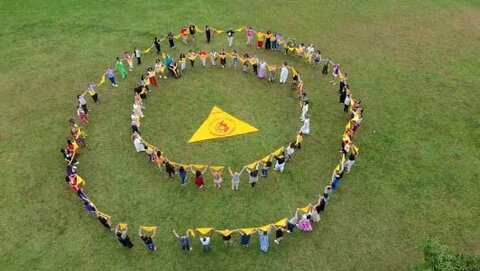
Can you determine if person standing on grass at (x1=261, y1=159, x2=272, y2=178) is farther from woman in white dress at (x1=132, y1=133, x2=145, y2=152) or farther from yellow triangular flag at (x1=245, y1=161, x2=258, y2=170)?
woman in white dress at (x1=132, y1=133, x2=145, y2=152)

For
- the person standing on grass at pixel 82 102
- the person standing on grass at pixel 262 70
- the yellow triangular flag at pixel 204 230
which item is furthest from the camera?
the person standing on grass at pixel 262 70

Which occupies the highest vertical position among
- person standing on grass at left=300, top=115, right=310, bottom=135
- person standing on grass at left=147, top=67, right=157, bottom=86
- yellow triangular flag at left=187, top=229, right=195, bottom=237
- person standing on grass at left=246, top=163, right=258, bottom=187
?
person standing on grass at left=147, top=67, right=157, bottom=86

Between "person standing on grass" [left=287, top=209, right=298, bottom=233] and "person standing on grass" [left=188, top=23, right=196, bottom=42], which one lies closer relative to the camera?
"person standing on grass" [left=287, top=209, right=298, bottom=233]

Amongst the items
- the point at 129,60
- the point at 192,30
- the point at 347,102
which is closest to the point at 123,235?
the point at 129,60

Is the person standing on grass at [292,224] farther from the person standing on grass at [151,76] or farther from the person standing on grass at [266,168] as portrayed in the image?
the person standing on grass at [151,76]

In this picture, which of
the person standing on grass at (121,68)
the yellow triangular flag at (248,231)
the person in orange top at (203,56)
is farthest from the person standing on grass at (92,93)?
the yellow triangular flag at (248,231)

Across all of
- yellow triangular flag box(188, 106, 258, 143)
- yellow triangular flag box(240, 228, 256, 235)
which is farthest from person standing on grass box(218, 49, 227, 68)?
yellow triangular flag box(240, 228, 256, 235)

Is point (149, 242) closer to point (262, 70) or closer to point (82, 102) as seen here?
point (82, 102)
